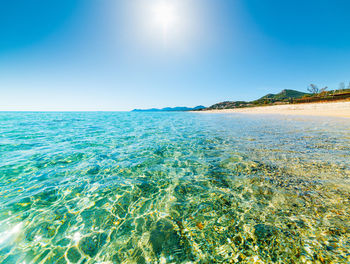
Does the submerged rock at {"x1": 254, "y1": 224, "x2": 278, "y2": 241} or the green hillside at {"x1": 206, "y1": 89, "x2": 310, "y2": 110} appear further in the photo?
the green hillside at {"x1": 206, "y1": 89, "x2": 310, "y2": 110}

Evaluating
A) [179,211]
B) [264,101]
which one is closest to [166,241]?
[179,211]

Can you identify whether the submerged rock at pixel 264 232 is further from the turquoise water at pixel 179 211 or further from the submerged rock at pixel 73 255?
the submerged rock at pixel 73 255

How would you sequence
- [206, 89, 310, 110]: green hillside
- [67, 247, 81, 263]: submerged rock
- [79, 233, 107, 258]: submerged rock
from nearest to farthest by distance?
[67, 247, 81, 263]: submerged rock → [79, 233, 107, 258]: submerged rock → [206, 89, 310, 110]: green hillside

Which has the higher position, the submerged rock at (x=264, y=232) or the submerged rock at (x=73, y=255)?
the submerged rock at (x=264, y=232)

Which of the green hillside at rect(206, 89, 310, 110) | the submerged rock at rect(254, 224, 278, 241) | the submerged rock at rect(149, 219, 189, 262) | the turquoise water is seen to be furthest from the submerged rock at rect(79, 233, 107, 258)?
the green hillside at rect(206, 89, 310, 110)

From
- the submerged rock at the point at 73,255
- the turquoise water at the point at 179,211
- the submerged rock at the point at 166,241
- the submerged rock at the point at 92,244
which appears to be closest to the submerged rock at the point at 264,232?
the turquoise water at the point at 179,211

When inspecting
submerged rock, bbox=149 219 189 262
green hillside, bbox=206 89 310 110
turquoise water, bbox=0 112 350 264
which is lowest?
submerged rock, bbox=149 219 189 262

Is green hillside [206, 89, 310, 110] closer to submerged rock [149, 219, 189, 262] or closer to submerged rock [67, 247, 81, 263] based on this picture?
submerged rock [149, 219, 189, 262]

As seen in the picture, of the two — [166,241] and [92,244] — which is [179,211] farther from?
[92,244]

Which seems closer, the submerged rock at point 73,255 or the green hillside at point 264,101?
the submerged rock at point 73,255

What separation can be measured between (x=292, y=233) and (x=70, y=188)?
744 centimetres

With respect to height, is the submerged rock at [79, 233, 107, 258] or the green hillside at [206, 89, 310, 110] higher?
the green hillside at [206, 89, 310, 110]

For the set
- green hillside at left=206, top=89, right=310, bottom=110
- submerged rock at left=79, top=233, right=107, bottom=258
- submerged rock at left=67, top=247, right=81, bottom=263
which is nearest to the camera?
submerged rock at left=67, top=247, right=81, bottom=263

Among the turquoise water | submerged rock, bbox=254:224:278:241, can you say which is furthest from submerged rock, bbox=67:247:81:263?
submerged rock, bbox=254:224:278:241
